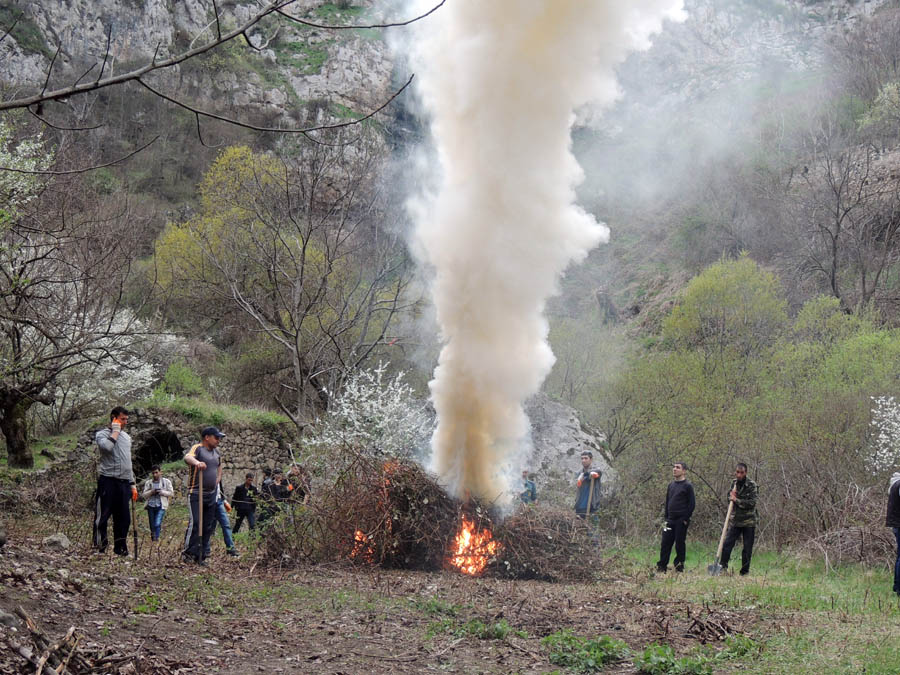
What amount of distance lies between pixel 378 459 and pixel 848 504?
8499 millimetres

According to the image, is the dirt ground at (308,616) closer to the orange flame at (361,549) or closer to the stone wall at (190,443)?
the orange flame at (361,549)

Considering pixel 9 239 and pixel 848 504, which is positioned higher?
pixel 9 239

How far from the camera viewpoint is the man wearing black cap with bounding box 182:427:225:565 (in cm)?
1006

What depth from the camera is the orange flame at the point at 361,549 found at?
34.4 ft

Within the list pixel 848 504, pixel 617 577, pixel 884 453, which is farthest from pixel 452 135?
pixel 884 453

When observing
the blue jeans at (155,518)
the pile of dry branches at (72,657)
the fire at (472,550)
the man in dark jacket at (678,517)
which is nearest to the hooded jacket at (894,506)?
the man in dark jacket at (678,517)

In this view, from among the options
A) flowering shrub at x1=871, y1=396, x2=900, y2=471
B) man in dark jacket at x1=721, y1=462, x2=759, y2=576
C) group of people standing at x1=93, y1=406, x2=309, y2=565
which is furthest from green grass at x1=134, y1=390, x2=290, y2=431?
flowering shrub at x1=871, y1=396, x2=900, y2=471

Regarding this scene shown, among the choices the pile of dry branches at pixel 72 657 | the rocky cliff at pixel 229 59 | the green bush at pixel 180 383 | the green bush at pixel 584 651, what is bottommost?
the pile of dry branches at pixel 72 657

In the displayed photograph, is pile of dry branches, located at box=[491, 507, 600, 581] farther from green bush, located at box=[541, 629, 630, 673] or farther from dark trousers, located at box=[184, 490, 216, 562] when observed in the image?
dark trousers, located at box=[184, 490, 216, 562]

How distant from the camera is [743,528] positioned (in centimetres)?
1160

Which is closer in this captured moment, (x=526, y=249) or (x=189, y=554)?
(x=189, y=554)

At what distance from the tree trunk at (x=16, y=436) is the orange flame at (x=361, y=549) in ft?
35.9

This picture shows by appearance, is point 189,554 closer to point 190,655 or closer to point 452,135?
point 190,655

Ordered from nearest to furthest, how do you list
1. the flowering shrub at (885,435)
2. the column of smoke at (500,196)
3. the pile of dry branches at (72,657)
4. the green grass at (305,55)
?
the pile of dry branches at (72,657) → the column of smoke at (500,196) → the flowering shrub at (885,435) → the green grass at (305,55)
